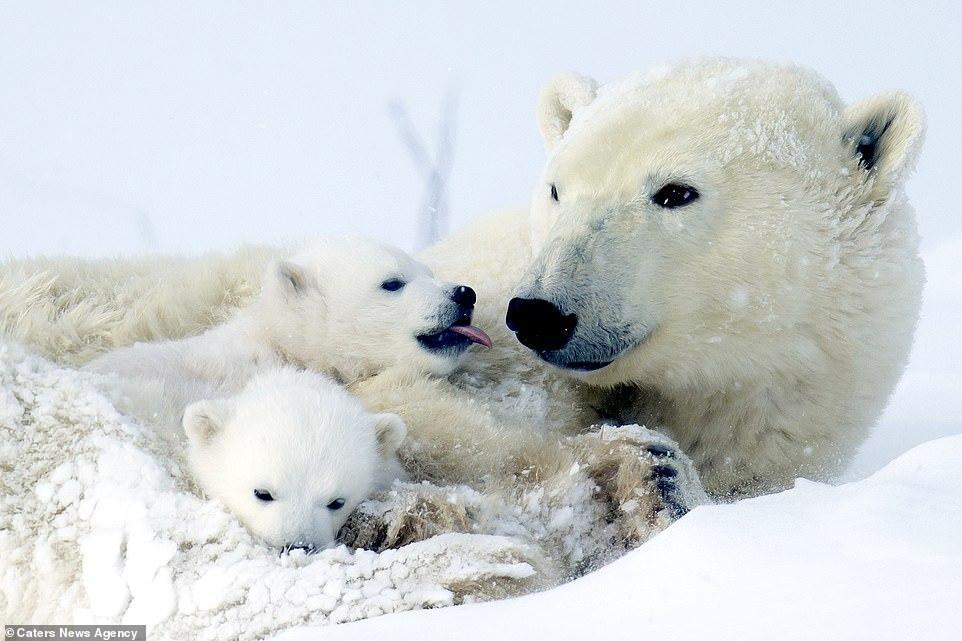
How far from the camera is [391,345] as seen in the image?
10.2 ft

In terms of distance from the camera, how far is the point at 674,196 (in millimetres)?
2877

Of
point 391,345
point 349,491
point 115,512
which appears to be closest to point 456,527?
point 349,491

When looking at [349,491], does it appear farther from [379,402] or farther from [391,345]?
[391,345]

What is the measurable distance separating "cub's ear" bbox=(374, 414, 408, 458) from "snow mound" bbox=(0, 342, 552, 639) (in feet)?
1.29

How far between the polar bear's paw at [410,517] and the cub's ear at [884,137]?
159 centimetres

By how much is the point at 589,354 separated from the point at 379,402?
59 cm

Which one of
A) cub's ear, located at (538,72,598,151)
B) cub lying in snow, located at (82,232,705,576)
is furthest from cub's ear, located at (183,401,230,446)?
cub's ear, located at (538,72,598,151)

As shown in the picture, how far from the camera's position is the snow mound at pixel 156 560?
6.10ft

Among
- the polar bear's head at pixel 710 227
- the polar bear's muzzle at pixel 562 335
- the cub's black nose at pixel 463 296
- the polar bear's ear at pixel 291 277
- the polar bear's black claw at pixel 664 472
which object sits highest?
the polar bear's head at pixel 710 227

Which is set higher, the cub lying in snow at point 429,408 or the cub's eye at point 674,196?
the cub's eye at point 674,196

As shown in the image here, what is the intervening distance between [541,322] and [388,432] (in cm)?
57

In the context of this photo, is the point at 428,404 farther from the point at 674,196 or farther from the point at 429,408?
the point at 674,196

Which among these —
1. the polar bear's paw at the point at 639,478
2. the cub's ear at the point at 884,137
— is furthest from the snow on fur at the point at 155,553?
the cub's ear at the point at 884,137

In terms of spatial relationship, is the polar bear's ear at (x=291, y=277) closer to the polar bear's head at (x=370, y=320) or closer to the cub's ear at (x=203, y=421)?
the polar bear's head at (x=370, y=320)
